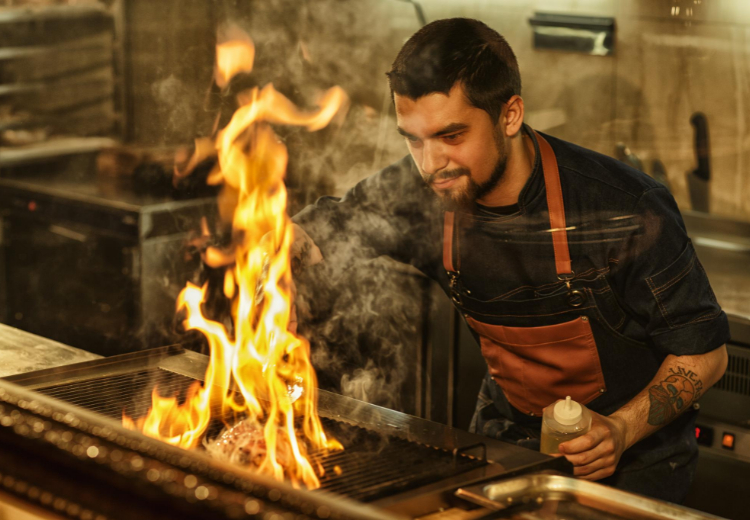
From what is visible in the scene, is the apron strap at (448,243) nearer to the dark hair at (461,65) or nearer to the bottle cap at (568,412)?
the dark hair at (461,65)

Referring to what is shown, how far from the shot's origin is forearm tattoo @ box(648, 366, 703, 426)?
2084 millimetres

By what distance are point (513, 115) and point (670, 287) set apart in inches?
23.3

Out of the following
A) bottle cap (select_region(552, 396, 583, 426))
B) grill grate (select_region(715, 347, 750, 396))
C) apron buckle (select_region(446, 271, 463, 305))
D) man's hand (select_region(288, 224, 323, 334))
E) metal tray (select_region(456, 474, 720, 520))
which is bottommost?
grill grate (select_region(715, 347, 750, 396))

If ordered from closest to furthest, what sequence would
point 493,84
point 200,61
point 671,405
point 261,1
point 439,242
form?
point 671,405, point 493,84, point 439,242, point 261,1, point 200,61

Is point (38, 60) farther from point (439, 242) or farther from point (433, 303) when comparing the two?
point (439, 242)

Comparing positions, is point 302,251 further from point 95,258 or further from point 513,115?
point 95,258

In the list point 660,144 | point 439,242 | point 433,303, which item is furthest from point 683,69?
point 439,242

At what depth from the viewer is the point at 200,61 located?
478 cm

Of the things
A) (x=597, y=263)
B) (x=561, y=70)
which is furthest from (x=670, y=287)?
(x=561, y=70)

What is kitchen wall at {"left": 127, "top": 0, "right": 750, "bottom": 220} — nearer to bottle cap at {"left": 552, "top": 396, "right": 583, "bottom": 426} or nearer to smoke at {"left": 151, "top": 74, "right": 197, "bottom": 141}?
smoke at {"left": 151, "top": 74, "right": 197, "bottom": 141}

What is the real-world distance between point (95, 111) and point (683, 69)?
11.2ft

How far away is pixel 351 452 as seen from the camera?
5.64 feet

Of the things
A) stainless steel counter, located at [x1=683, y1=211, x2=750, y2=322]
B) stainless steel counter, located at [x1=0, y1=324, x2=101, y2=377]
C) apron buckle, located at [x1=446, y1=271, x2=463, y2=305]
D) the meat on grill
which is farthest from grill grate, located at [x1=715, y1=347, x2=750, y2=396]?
stainless steel counter, located at [x1=0, y1=324, x2=101, y2=377]

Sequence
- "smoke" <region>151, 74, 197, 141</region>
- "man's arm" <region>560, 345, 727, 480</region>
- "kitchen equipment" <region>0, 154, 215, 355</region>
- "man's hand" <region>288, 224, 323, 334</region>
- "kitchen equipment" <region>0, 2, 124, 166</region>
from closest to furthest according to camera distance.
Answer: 1. "man's arm" <region>560, 345, 727, 480</region>
2. "man's hand" <region>288, 224, 323, 334</region>
3. "kitchen equipment" <region>0, 154, 215, 355</region>
4. "smoke" <region>151, 74, 197, 141</region>
5. "kitchen equipment" <region>0, 2, 124, 166</region>
